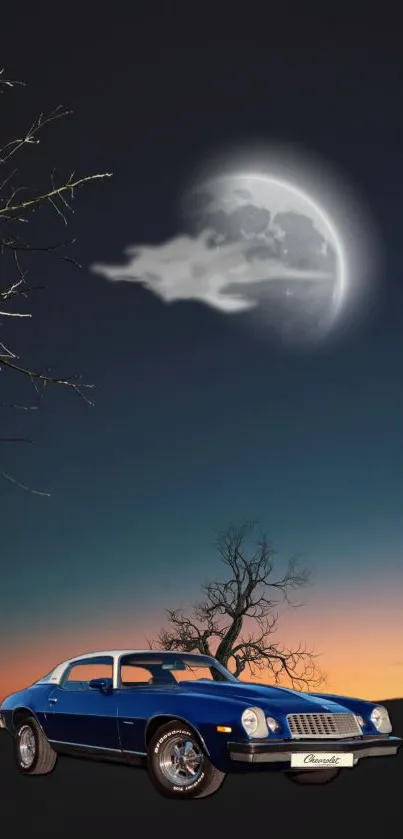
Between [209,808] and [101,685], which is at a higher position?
[101,685]

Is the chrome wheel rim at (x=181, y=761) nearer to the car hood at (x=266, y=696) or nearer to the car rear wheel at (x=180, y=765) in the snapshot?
the car rear wheel at (x=180, y=765)

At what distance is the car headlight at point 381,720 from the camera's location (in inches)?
360

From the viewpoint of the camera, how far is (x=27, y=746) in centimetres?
1133

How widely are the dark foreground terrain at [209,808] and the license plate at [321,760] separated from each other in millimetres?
336

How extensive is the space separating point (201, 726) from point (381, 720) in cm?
207

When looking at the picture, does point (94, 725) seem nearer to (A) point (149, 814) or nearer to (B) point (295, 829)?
(A) point (149, 814)

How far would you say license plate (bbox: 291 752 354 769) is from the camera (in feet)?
27.1

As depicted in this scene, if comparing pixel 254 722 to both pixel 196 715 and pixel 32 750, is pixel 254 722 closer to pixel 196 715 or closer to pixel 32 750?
pixel 196 715

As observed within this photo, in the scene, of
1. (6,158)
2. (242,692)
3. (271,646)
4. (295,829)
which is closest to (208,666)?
(242,692)

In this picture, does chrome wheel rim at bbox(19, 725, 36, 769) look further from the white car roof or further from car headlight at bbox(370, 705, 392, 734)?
car headlight at bbox(370, 705, 392, 734)

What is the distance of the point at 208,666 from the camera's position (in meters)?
10.6

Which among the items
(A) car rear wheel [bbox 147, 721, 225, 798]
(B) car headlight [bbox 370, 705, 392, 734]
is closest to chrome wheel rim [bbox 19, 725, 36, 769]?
(A) car rear wheel [bbox 147, 721, 225, 798]

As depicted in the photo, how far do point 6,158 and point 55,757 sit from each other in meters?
7.38

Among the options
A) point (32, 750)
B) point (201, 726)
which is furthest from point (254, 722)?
point (32, 750)
